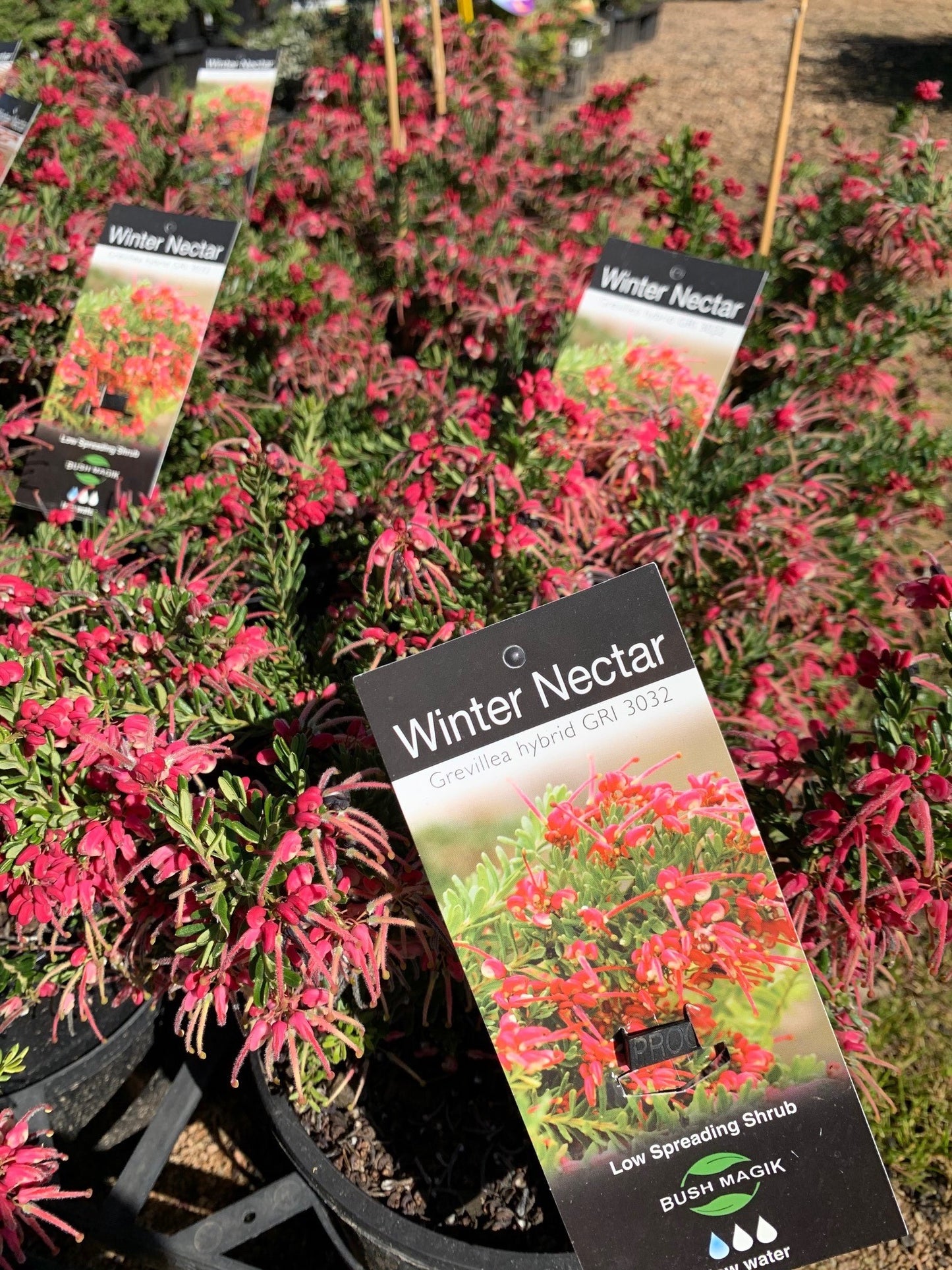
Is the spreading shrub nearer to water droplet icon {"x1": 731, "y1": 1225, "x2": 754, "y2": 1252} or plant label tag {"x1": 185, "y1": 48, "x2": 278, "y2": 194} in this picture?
plant label tag {"x1": 185, "y1": 48, "x2": 278, "y2": 194}

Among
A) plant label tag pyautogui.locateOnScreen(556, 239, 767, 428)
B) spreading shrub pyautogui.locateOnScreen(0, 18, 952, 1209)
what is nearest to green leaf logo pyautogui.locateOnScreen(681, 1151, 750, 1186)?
spreading shrub pyautogui.locateOnScreen(0, 18, 952, 1209)

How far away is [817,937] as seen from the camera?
3.75 ft

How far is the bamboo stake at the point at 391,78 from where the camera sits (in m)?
2.96

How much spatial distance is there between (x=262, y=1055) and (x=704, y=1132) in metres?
0.75

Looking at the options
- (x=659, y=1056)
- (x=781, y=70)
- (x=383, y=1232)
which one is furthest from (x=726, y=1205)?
(x=781, y=70)

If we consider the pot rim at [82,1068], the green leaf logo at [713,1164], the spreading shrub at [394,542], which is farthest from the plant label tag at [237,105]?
the green leaf logo at [713,1164]

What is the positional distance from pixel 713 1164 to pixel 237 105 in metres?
3.53

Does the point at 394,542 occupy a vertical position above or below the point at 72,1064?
above

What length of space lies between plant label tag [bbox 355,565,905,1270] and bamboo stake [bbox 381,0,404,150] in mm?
2766

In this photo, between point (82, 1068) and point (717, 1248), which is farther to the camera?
point (82, 1068)

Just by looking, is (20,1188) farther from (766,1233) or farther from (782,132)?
(782,132)

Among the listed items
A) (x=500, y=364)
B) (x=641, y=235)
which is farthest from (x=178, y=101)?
(x=500, y=364)

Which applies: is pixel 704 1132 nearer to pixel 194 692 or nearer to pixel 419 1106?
pixel 419 1106

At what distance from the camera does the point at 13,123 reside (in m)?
2.30
